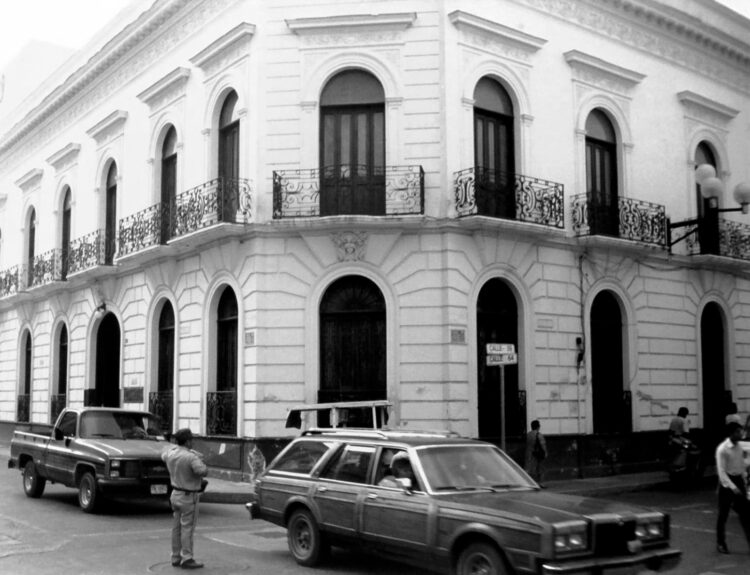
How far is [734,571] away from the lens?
10.8 meters

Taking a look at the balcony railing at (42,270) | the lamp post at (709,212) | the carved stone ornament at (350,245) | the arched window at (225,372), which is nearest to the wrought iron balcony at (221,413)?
the arched window at (225,372)

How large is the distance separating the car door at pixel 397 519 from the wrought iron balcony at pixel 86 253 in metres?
17.3

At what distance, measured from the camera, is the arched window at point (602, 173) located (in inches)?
845

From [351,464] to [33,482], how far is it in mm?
8831

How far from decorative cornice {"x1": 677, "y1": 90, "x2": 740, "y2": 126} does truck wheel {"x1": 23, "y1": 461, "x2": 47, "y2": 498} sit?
1805 cm

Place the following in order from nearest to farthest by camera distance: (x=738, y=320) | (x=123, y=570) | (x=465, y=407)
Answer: (x=123, y=570)
(x=465, y=407)
(x=738, y=320)

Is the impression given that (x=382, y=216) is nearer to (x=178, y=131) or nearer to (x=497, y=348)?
(x=497, y=348)

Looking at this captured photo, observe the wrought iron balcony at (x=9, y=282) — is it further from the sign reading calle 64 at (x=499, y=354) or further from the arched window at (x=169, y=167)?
the sign reading calle 64 at (x=499, y=354)

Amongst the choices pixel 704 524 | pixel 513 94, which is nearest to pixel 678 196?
pixel 513 94

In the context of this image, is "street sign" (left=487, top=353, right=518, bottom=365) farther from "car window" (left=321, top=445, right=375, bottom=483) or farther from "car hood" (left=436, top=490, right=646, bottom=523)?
"car hood" (left=436, top=490, right=646, bottom=523)

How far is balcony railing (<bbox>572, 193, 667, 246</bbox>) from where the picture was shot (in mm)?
21078

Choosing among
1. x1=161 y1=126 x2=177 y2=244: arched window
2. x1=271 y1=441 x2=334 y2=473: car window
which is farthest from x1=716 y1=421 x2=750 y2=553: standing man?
x1=161 y1=126 x2=177 y2=244: arched window

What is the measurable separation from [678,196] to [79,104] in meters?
18.0

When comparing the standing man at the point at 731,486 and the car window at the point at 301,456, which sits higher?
the car window at the point at 301,456
